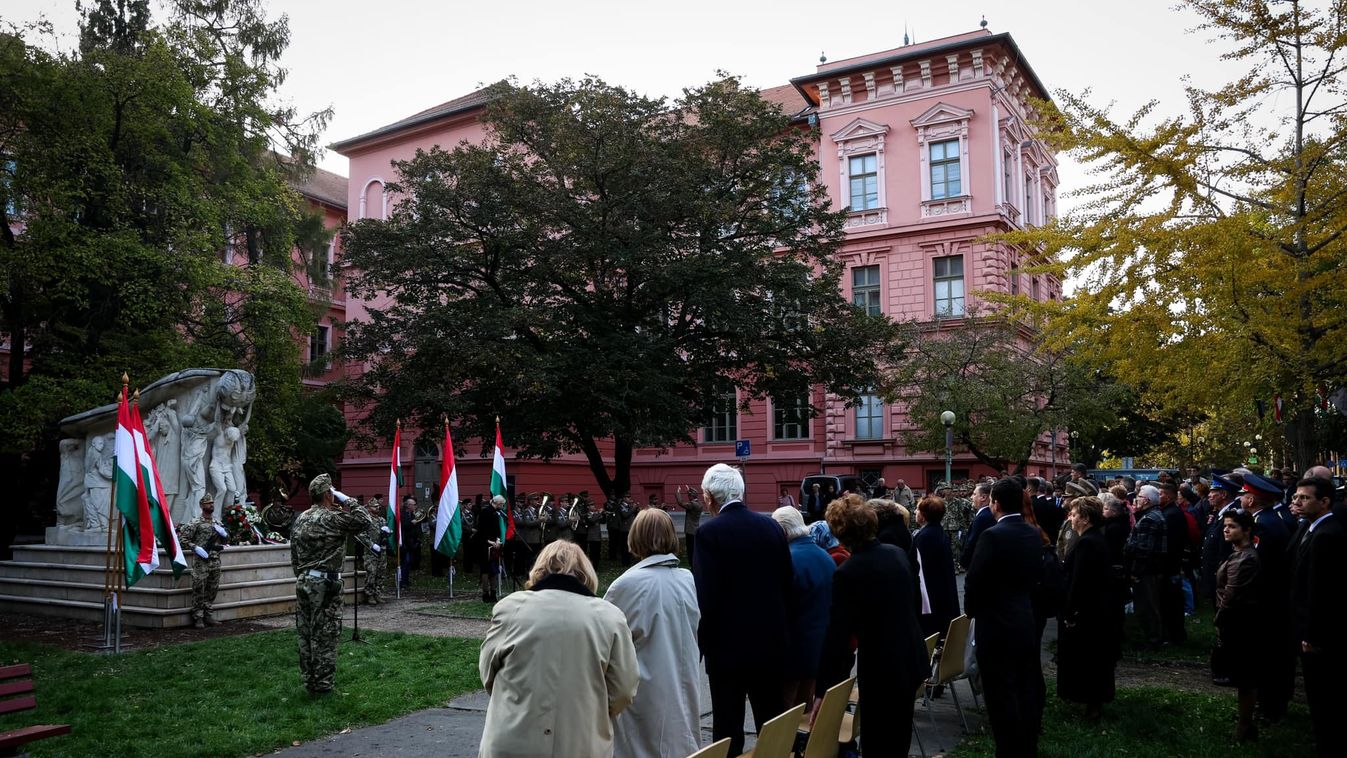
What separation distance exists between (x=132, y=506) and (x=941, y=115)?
33.8 m

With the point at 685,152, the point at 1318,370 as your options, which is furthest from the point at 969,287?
the point at 1318,370

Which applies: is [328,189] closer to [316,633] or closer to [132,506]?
[132,506]

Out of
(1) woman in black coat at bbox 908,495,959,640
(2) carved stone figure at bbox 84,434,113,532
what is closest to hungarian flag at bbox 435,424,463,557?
(2) carved stone figure at bbox 84,434,113,532

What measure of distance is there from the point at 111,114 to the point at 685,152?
13891 mm

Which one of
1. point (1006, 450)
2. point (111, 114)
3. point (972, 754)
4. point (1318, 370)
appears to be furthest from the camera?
point (1006, 450)

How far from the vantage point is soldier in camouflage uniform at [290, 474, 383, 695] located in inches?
371

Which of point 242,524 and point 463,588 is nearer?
point 242,524

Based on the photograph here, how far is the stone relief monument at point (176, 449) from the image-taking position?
16250 mm

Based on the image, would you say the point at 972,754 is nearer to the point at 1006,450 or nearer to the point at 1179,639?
the point at 1179,639

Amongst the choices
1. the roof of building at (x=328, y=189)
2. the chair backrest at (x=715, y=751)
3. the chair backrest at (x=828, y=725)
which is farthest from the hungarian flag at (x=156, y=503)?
the roof of building at (x=328, y=189)

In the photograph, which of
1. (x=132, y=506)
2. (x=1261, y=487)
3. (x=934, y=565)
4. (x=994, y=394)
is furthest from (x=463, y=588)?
(x=994, y=394)

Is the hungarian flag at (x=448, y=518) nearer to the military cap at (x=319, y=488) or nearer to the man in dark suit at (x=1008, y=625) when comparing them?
the military cap at (x=319, y=488)

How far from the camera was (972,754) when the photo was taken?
7.22 meters

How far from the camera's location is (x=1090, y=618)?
27.6 feet
